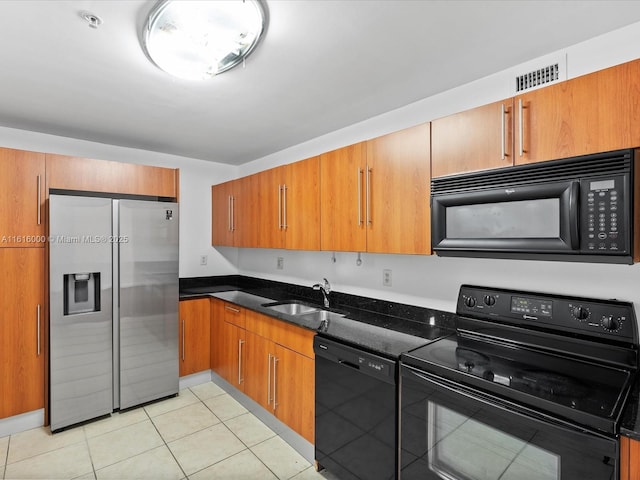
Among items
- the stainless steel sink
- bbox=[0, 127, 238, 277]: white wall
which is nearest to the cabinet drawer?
the stainless steel sink

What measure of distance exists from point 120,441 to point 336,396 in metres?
1.68

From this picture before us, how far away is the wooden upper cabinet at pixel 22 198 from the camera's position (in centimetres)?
254

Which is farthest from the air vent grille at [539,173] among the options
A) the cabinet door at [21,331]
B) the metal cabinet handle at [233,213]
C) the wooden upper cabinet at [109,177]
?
the cabinet door at [21,331]

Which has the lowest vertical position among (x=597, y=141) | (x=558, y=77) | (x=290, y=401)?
(x=290, y=401)

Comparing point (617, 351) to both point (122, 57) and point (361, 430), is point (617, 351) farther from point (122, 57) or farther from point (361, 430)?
point (122, 57)

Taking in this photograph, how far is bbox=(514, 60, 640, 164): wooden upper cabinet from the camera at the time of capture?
4.15 ft

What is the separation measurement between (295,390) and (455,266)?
4.35 ft

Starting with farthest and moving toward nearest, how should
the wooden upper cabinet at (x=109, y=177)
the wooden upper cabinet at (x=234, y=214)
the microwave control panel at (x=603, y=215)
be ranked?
the wooden upper cabinet at (x=234, y=214) < the wooden upper cabinet at (x=109, y=177) < the microwave control panel at (x=603, y=215)

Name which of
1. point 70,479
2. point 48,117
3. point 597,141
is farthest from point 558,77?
point 70,479

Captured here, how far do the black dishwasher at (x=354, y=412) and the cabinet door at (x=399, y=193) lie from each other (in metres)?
Result: 0.65

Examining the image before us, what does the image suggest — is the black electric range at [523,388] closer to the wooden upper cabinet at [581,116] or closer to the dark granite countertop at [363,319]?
the dark granite countertop at [363,319]

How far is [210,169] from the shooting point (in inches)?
159

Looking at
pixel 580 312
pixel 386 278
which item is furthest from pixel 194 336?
pixel 580 312

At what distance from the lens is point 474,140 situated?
1.67 m
